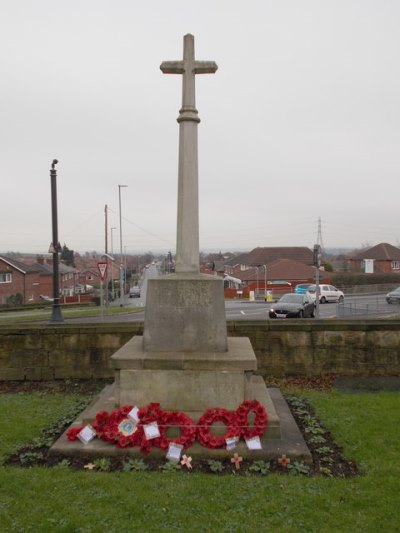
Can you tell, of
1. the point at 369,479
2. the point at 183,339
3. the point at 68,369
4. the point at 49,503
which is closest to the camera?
the point at 49,503

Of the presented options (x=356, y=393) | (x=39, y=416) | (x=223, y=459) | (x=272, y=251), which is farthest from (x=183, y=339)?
(x=272, y=251)

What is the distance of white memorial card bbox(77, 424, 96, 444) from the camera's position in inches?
198

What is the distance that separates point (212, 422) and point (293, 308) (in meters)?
16.0

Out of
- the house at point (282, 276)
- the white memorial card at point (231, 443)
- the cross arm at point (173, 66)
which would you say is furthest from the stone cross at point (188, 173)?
the house at point (282, 276)

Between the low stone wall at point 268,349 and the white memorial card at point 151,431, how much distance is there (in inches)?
137

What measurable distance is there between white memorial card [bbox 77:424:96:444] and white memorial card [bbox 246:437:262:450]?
5.49 ft

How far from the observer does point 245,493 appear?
405 cm

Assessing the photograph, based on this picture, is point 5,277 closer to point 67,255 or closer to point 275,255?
point 275,255

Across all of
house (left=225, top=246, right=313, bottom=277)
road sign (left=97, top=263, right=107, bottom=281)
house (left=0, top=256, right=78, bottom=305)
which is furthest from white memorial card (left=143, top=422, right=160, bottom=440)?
house (left=225, top=246, right=313, bottom=277)

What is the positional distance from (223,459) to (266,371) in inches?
144

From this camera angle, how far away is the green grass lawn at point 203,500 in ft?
11.6

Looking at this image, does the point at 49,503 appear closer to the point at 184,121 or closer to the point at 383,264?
the point at 184,121

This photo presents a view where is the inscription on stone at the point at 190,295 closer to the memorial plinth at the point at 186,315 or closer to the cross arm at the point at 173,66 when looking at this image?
the memorial plinth at the point at 186,315

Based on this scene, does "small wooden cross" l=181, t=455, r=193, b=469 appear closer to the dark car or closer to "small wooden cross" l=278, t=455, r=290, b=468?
"small wooden cross" l=278, t=455, r=290, b=468
